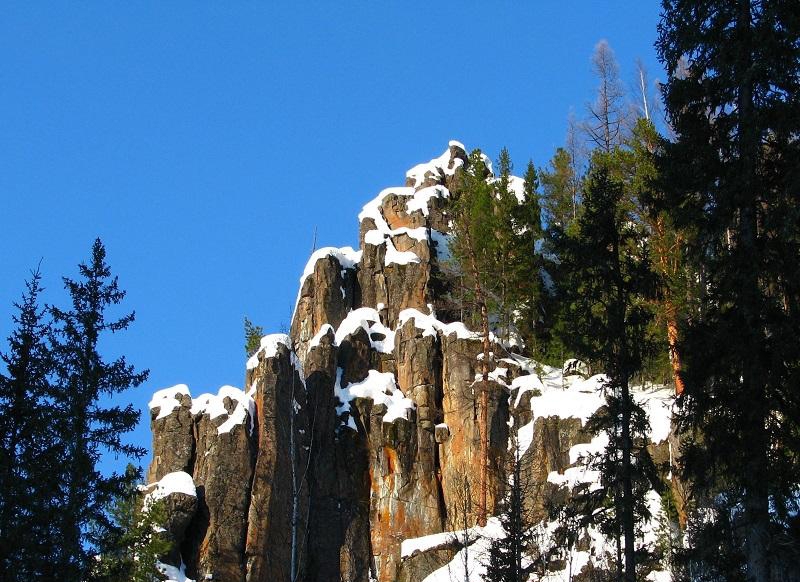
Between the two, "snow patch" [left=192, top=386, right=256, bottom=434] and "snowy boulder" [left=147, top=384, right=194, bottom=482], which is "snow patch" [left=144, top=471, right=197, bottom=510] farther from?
"snow patch" [left=192, top=386, right=256, bottom=434]

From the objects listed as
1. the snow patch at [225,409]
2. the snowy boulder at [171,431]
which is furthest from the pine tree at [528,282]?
the snowy boulder at [171,431]

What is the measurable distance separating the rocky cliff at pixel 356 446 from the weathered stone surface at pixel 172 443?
2.3 inches

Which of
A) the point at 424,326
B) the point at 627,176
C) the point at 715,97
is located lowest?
the point at 715,97

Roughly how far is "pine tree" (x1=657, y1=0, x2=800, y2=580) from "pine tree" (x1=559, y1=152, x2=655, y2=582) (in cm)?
279

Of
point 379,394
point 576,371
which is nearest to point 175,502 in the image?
point 379,394

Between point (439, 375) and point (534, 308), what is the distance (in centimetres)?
600

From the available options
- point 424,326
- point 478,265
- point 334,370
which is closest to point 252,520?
point 334,370

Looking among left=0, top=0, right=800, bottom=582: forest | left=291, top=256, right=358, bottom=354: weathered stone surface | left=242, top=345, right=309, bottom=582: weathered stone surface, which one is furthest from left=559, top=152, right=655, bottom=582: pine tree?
left=291, top=256, right=358, bottom=354: weathered stone surface

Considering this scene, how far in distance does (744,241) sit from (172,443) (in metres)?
28.1

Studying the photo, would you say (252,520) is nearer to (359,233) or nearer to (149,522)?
(149,522)

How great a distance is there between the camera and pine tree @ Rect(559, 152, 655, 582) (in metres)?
22.3

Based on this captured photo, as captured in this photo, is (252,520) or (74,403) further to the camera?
(252,520)

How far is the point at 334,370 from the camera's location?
151 ft

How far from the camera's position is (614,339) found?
2344 centimetres
